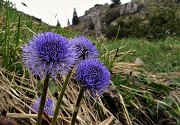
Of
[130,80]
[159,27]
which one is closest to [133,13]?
[159,27]

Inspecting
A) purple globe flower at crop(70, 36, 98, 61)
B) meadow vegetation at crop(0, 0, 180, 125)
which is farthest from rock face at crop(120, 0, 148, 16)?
purple globe flower at crop(70, 36, 98, 61)

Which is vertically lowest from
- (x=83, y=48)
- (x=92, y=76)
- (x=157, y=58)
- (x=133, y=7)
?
(x=157, y=58)

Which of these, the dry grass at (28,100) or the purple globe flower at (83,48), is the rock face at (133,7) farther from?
the purple globe flower at (83,48)

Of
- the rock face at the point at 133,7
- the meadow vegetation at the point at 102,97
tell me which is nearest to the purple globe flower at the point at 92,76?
the meadow vegetation at the point at 102,97

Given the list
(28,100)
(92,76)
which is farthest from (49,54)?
(28,100)

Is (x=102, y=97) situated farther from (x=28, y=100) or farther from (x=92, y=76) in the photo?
(x=92, y=76)

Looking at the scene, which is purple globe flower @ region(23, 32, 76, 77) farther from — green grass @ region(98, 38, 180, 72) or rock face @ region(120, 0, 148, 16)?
rock face @ region(120, 0, 148, 16)
